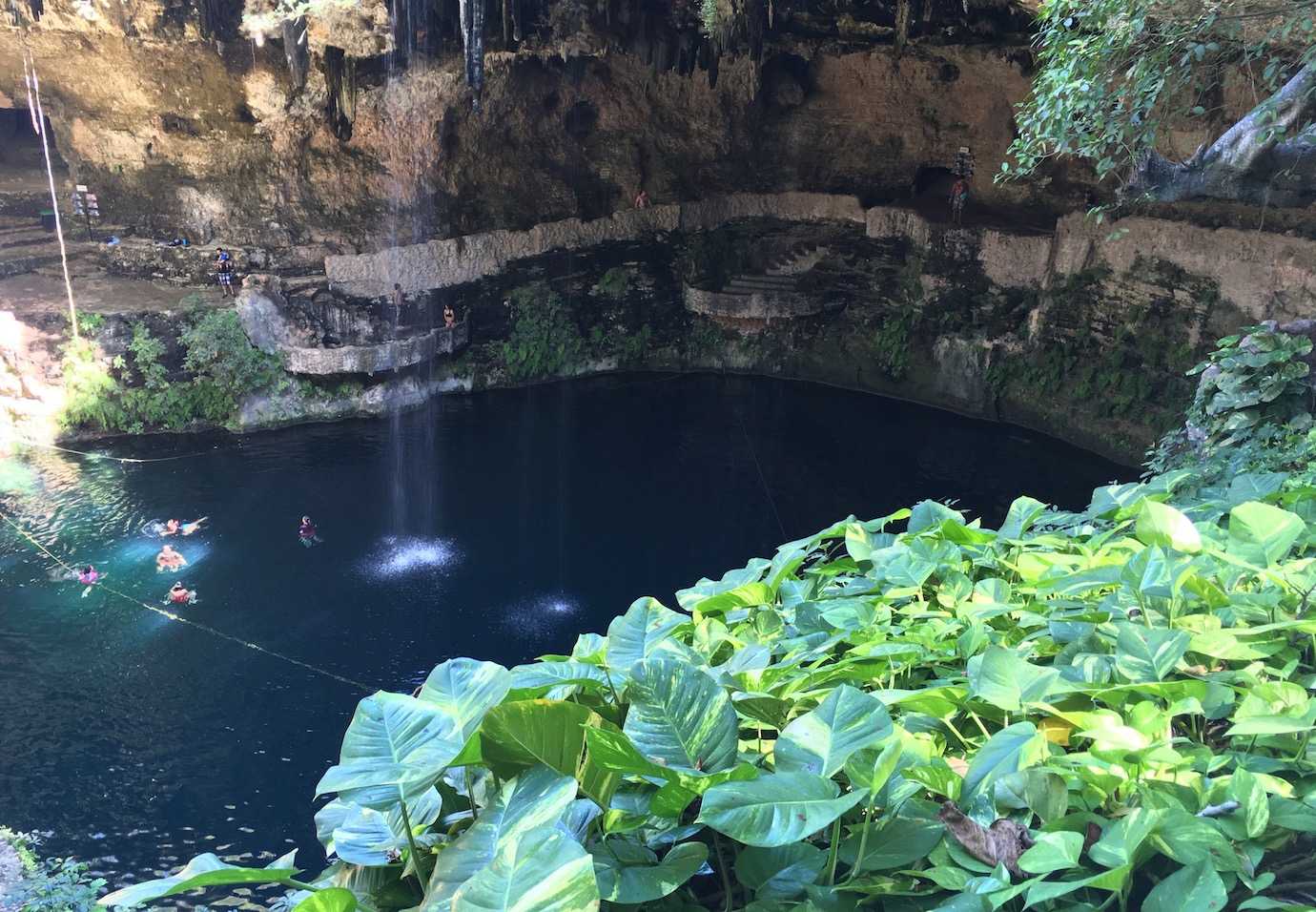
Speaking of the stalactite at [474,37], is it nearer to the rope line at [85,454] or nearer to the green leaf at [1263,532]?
the rope line at [85,454]

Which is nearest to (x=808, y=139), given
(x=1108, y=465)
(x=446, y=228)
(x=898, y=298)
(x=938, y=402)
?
(x=898, y=298)

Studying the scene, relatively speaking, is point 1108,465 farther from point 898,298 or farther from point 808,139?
point 808,139

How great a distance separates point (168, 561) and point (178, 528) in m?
0.87

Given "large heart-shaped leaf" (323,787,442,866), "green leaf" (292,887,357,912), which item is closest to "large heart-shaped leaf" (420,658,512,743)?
"large heart-shaped leaf" (323,787,442,866)

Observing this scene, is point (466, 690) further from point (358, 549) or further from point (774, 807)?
point (358, 549)

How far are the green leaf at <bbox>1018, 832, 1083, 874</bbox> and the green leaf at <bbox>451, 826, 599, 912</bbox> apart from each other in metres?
0.54

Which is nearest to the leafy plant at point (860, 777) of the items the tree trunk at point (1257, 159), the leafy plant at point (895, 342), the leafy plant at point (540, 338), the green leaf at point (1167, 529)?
the green leaf at point (1167, 529)

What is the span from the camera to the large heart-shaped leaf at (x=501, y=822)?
1229 millimetres

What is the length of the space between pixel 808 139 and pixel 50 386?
1210cm

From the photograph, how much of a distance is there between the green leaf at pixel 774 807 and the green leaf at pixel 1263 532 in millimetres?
1170

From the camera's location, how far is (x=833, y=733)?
1409mm

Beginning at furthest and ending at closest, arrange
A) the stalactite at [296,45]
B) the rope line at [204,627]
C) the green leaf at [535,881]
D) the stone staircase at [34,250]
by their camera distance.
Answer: the stone staircase at [34,250] → the stalactite at [296,45] → the rope line at [204,627] → the green leaf at [535,881]

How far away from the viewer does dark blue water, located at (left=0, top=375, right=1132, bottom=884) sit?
24.2 ft

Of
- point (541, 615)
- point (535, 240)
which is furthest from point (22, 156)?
point (541, 615)
